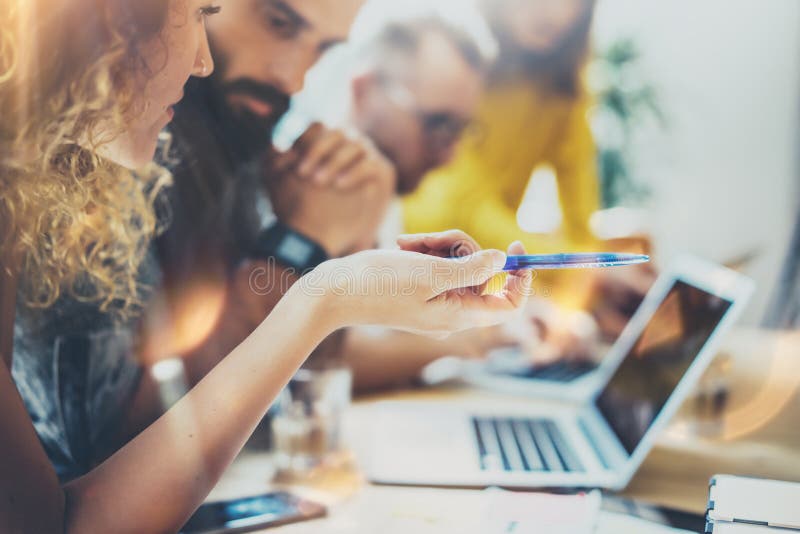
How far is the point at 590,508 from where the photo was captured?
0.61 m

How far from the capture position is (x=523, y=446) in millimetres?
758

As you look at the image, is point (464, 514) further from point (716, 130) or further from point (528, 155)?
point (716, 130)

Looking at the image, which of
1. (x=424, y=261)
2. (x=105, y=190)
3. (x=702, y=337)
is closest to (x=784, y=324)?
(x=702, y=337)

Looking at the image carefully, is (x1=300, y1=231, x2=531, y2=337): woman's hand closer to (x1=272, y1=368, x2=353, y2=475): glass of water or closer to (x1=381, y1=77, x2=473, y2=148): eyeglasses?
(x1=272, y1=368, x2=353, y2=475): glass of water

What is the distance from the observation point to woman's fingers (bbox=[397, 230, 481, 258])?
2.10 feet

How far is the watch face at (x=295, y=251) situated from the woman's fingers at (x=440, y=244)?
0.24 m

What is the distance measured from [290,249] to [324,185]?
16cm

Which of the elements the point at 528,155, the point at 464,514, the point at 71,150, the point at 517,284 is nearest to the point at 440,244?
the point at 517,284

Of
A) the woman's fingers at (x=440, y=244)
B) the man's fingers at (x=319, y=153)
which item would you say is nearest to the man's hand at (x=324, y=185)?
the man's fingers at (x=319, y=153)

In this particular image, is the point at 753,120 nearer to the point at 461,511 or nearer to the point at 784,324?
the point at 784,324

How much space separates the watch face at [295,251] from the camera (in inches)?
33.5

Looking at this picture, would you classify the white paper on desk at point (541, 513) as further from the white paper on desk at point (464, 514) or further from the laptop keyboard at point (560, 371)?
the laptop keyboard at point (560, 371)

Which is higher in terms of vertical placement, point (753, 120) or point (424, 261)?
point (753, 120)

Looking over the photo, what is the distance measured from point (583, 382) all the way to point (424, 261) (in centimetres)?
53
